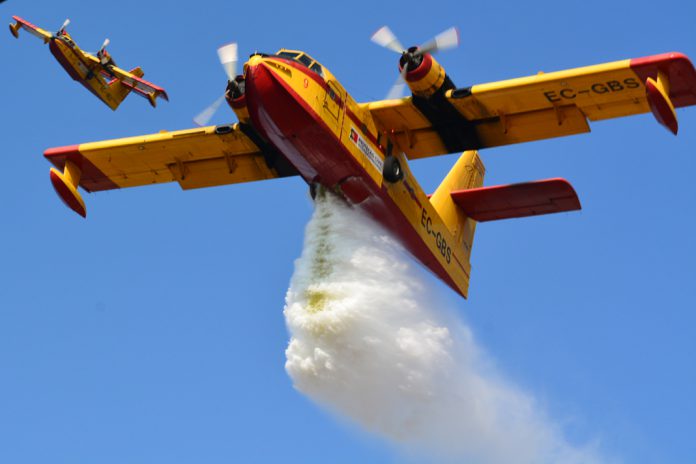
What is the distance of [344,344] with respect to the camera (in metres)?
19.1

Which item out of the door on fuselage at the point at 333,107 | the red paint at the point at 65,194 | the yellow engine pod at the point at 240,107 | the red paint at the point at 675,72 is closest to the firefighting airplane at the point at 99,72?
the red paint at the point at 65,194

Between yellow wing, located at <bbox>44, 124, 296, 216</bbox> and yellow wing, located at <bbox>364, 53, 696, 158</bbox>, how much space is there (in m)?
2.58

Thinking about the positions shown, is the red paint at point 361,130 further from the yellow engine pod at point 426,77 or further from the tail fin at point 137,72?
the tail fin at point 137,72

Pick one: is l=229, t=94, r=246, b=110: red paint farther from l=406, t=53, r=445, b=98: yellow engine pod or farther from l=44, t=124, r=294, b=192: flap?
l=406, t=53, r=445, b=98: yellow engine pod

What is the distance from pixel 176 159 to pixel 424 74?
5420 millimetres

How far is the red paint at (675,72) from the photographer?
55.9 ft

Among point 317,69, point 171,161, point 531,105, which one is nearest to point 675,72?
point 531,105

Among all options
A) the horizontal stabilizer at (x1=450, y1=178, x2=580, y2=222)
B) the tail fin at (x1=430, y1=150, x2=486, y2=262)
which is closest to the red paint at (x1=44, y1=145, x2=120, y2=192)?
the tail fin at (x1=430, y1=150, x2=486, y2=262)

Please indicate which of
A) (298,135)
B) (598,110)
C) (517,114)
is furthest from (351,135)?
(598,110)

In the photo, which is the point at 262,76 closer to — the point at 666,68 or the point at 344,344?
the point at 344,344

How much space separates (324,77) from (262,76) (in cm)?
131

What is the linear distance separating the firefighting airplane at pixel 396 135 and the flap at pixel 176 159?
0.08ft

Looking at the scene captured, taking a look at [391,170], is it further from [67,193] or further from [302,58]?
[67,193]

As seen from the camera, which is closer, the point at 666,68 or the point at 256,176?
the point at 666,68
